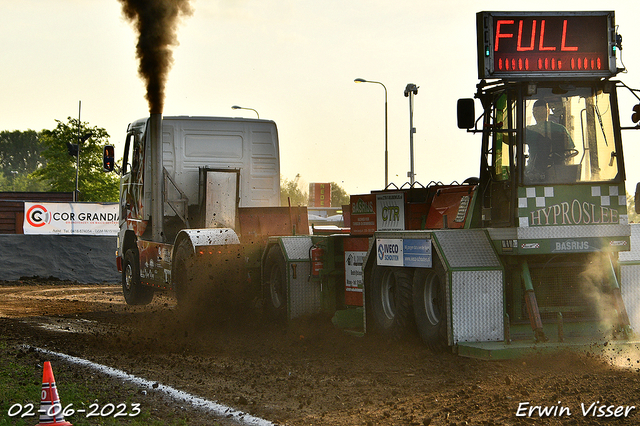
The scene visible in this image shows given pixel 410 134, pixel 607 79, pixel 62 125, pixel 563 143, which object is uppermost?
pixel 62 125

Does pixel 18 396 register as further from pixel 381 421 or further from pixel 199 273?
pixel 199 273

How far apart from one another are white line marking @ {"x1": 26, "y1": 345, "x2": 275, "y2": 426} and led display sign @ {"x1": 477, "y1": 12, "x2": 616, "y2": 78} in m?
4.38

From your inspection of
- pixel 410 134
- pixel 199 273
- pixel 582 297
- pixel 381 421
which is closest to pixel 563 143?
pixel 582 297

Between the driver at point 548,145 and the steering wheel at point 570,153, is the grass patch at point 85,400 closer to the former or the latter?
the driver at point 548,145

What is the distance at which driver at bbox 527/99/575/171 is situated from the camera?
8.60m

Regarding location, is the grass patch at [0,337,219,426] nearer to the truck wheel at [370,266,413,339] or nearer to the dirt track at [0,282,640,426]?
the dirt track at [0,282,640,426]

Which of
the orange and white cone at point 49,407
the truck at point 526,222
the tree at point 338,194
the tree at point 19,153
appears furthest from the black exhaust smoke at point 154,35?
the tree at point 19,153

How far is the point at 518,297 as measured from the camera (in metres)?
8.59

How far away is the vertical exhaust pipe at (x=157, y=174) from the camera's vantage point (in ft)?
46.9

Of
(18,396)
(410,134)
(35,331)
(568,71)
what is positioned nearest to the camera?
(18,396)

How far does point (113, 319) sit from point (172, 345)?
3.97 m

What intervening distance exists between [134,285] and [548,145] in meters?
10.0

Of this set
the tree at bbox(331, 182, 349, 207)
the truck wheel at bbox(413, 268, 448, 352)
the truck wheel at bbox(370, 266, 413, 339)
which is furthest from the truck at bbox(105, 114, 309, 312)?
the tree at bbox(331, 182, 349, 207)

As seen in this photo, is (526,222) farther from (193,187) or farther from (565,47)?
(193,187)
